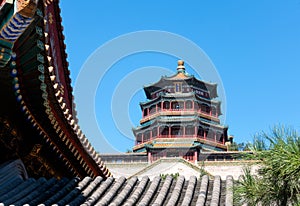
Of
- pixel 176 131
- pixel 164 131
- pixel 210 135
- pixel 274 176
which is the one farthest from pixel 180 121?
pixel 274 176

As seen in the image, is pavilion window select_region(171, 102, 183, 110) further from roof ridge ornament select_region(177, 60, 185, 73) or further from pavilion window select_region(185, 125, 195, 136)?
roof ridge ornament select_region(177, 60, 185, 73)

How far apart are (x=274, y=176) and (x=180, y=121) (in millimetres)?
36255

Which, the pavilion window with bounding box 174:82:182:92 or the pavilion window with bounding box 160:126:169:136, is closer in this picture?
the pavilion window with bounding box 160:126:169:136

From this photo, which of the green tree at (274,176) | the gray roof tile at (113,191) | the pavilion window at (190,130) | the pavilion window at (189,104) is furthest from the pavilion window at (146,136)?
the green tree at (274,176)

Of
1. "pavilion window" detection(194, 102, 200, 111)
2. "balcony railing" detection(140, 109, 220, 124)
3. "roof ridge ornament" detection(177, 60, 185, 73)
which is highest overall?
"roof ridge ornament" detection(177, 60, 185, 73)

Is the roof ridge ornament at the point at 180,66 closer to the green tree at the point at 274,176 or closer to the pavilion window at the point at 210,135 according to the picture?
the pavilion window at the point at 210,135

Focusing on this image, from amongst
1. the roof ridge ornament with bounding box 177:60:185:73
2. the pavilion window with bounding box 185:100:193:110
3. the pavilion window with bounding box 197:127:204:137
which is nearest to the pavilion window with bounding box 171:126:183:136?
the pavilion window with bounding box 197:127:204:137

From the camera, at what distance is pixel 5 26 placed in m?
3.95

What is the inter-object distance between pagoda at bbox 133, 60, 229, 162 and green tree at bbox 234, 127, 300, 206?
33.5 meters

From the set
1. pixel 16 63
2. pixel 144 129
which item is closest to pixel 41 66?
pixel 16 63

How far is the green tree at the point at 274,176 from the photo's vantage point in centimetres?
384

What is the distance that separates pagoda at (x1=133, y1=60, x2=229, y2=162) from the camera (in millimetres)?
38812

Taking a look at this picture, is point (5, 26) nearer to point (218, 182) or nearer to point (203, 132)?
point (218, 182)

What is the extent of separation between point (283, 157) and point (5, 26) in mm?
2537
